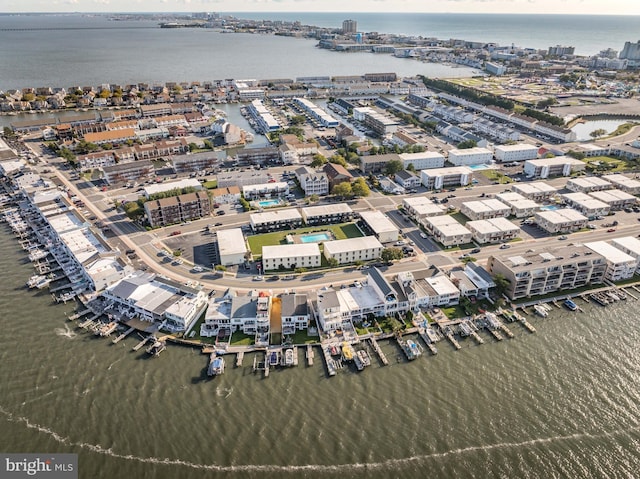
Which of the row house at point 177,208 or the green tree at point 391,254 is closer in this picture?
the green tree at point 391,254

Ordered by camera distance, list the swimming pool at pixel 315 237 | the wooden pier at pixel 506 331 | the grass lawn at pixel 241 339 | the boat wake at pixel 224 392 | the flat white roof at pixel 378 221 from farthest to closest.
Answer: the swimming pool at pixel 315 237
the flat white roof at pixel 378 221
the wooden pier at pixel 506 331
the grass lawn at pixel 241 339
the boat wake at pixel 224 392

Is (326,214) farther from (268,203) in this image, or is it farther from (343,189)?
(268,203)

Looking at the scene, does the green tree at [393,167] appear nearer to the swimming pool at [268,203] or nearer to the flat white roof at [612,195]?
the swimming pool at [268,203]

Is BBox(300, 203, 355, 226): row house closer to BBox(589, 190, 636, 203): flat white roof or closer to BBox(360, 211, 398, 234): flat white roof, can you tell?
BBox(360, 211, 398, 234): flat white roof

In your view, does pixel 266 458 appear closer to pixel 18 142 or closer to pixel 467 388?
pixel 467 388

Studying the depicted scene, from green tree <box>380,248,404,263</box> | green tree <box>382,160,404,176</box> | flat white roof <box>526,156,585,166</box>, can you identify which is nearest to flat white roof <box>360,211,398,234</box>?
green tree <box>380,248,404,263</box>

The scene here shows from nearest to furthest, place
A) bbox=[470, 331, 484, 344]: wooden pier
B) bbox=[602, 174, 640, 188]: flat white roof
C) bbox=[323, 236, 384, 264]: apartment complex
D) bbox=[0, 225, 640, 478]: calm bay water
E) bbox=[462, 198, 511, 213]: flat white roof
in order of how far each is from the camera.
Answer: bbox=[0, 225, 640, 478]: calm bay water < bbox=[470, 331, 484, 344]: wooden pier < bbox=[323, 236, 384, 264]: apartment complex < bbox=[462, 198, 511, 213]: flat white roof < bbox=[602, 174, 640, 188]: flat white roof

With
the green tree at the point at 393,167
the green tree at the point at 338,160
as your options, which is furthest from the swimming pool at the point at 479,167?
the green tree at the point at 338,160

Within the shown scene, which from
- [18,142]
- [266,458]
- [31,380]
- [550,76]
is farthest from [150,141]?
[550,76]
